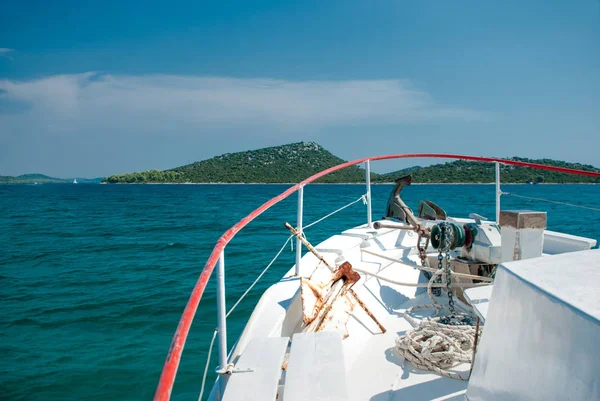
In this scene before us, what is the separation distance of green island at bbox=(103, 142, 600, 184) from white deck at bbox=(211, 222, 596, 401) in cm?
8965

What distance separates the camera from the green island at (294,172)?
3740 inches

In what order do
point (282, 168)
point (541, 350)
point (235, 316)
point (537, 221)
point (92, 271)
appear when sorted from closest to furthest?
point (541, 350) → point (537, 221) → point (235, 316) → point (92, 271) → point (282, 168)

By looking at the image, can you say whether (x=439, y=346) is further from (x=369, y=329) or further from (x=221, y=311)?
(x=221, y=311)

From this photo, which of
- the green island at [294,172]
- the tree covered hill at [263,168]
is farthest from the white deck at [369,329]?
the tree covered hill at [263,168]

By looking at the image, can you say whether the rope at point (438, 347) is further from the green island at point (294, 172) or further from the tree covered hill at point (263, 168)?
the tree covered hill at point (263, 168)

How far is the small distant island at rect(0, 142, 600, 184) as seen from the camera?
95062 millimetres

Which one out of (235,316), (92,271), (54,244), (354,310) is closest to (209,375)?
(235,316)

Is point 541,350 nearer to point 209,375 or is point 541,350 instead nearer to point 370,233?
point 370,233

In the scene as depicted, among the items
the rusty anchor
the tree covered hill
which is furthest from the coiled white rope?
the tree covered hill

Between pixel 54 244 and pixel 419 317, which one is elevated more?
pixel 419 317

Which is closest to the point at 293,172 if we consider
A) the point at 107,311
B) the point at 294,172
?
the point at 294,172

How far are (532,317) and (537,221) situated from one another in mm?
1745

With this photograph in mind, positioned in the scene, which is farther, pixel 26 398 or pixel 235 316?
pixel 235 316

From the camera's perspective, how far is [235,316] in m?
5.39
